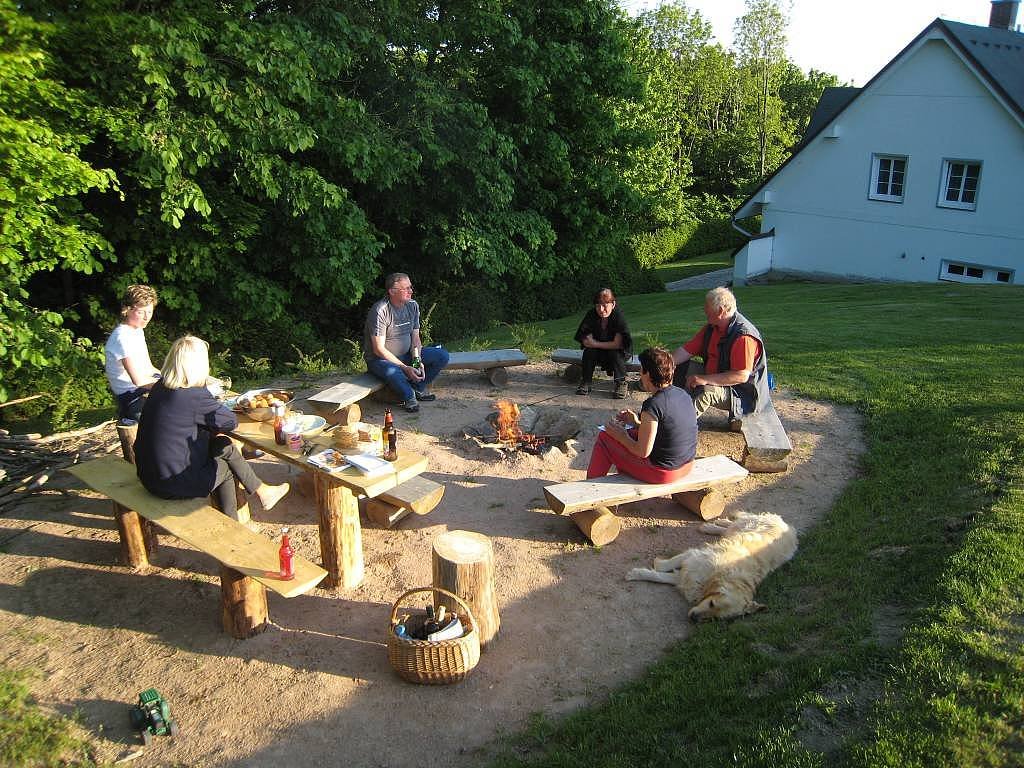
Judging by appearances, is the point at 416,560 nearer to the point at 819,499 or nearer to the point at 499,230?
the point at 819,499

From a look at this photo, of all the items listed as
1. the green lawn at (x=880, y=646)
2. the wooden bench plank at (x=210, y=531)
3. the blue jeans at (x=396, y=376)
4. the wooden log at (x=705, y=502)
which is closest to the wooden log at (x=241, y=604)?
the wooden bench plank at (x=210, y=531)

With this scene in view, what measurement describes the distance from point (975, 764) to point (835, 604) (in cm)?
175

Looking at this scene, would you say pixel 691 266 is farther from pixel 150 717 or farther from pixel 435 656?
pixel 150 717

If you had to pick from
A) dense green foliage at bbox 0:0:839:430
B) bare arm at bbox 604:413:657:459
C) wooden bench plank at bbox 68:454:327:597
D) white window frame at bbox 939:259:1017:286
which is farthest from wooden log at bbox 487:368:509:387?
white window frame at bbox 939:259:1017:286

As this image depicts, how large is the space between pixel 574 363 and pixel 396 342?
93.9 inches

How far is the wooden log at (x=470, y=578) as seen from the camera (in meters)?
4.89

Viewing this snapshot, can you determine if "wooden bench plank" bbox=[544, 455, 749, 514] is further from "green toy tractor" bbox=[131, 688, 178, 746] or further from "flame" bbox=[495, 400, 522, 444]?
"green toy tractor" bbox=[131, 688, 178, 746]

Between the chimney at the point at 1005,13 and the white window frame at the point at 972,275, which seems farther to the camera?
the chimney at the point at 1005,13

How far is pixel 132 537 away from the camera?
584 centimetres

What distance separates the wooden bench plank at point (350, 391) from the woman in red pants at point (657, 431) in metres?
3.15

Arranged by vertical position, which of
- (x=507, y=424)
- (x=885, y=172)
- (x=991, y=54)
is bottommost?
(x=507, y=424)

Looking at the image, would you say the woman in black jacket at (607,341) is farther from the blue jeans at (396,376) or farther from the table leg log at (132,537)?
the table leg log at (132,537)

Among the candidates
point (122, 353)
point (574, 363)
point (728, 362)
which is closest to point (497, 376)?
point (574, 363)

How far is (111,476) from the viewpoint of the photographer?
5.94m
